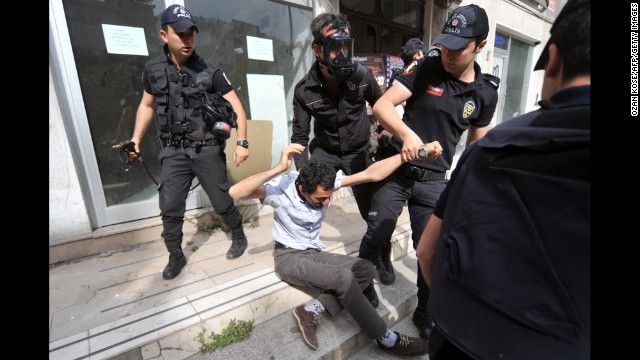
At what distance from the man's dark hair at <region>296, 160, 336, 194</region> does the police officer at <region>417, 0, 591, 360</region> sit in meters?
1.27

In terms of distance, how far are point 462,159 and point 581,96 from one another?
0.34 metres

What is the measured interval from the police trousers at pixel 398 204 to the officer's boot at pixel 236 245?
123 centimetres

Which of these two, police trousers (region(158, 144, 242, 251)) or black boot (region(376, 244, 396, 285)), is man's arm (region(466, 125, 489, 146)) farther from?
police trousers (region(158, 144, 242, 251))

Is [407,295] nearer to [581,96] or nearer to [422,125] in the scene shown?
[422,125]

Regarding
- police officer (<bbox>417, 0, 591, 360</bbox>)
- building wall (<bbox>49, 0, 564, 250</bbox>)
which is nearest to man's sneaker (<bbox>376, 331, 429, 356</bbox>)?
police officer (<bbox>417, 0, 591, 360</bbox>)

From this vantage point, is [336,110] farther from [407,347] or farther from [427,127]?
[407,347]

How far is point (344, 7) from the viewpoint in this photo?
4934 millimetres

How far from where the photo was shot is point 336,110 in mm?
2598

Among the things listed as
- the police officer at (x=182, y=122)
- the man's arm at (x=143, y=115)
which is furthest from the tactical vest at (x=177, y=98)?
the man's arm at (x=143, y=115)

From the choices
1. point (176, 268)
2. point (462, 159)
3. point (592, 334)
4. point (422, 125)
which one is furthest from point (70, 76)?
point (592, 334)

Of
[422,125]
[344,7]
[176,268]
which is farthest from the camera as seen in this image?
[344,7]

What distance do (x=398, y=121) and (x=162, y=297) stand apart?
2046mm

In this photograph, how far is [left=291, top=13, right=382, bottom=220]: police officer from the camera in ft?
7.83

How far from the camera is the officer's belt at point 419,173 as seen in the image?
2154 millimetres
